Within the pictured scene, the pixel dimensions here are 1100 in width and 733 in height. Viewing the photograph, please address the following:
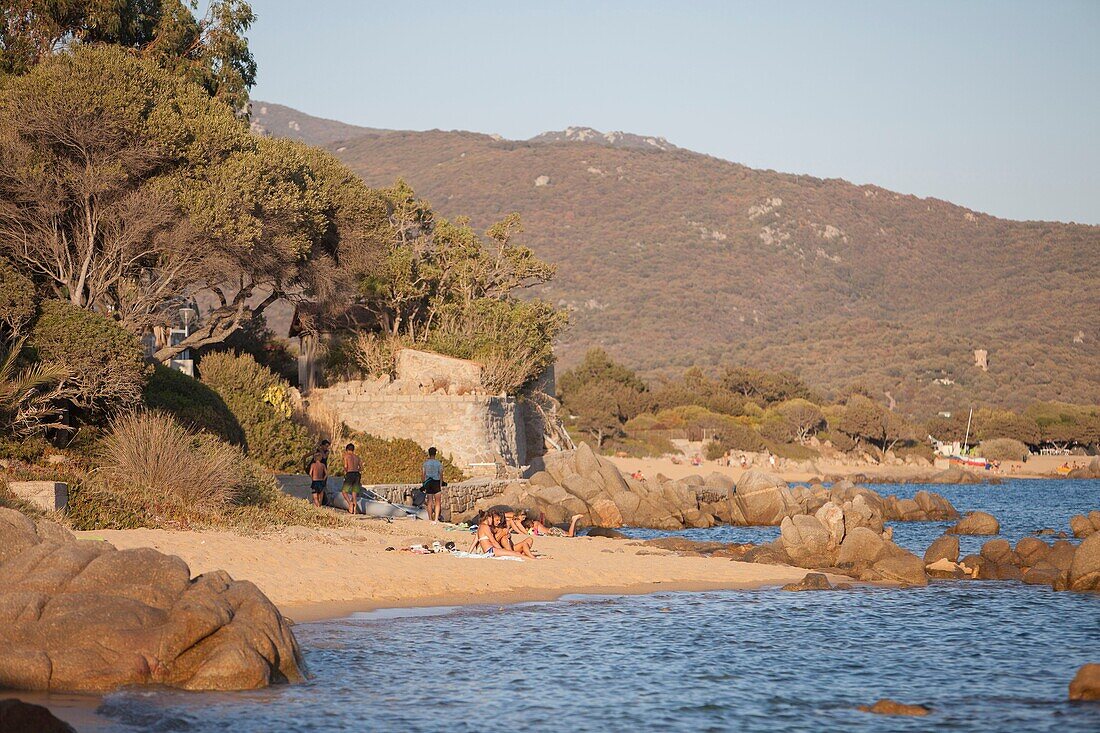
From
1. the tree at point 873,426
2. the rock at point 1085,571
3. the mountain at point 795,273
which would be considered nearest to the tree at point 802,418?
the tree at point 873,426

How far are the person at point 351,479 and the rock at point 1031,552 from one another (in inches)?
553

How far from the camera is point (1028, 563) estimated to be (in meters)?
23.1

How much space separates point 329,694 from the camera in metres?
11.3

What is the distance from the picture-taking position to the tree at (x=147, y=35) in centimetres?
3044

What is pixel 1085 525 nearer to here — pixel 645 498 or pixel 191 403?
pixel 645 498

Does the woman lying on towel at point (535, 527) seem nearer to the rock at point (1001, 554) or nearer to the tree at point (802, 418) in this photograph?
the rock at point (1001, 554)

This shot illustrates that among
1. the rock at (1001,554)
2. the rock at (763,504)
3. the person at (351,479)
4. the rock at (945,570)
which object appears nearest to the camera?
the rock at (945,570)

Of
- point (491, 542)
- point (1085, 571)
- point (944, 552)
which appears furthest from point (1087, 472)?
point (491, 542)

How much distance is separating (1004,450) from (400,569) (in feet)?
237

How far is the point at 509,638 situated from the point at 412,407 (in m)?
19.0

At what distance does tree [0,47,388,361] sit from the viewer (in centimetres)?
2545

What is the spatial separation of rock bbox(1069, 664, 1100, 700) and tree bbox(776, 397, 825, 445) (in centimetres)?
6627

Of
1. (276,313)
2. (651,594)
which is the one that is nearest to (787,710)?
(651,594)

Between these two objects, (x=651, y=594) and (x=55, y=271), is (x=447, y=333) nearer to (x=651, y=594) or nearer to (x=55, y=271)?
(x=55, y=271)
